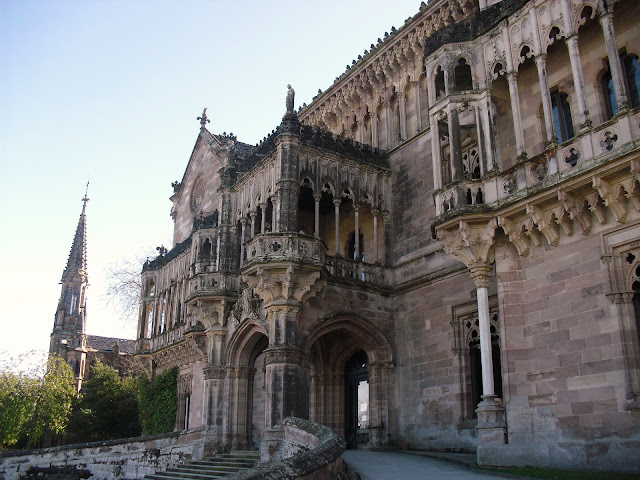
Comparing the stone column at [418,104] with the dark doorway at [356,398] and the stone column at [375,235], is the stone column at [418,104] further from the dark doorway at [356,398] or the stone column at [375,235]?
the dark doorway at [356,398]

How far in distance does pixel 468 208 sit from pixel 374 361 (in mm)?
7740

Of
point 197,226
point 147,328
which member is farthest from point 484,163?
point 147,328

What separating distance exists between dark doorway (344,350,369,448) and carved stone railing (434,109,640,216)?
8501mm

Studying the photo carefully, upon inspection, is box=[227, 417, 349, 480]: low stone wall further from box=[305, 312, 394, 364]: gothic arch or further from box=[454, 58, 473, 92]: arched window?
box=[454, 58, 473, 92]: arched window

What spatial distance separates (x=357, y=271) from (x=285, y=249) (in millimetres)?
3002

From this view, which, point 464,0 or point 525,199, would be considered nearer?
point 525,199

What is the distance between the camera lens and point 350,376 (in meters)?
22.9

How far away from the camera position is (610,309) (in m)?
12.2

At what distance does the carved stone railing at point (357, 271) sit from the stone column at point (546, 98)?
8.10 m

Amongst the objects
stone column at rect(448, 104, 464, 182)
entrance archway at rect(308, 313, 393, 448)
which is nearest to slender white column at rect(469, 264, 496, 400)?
stone column at rect(448, 104, 464, 182)

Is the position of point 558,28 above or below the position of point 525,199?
above

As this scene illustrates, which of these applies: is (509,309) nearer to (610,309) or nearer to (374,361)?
(610,309)

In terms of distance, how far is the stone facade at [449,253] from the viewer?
41.0 feet

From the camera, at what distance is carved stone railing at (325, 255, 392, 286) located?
66.6 ft
